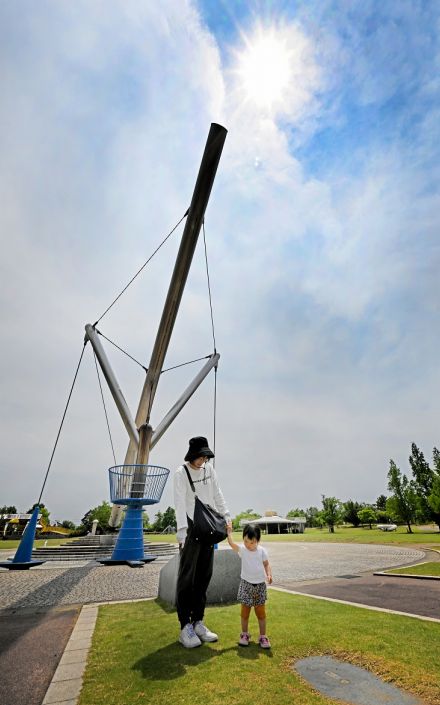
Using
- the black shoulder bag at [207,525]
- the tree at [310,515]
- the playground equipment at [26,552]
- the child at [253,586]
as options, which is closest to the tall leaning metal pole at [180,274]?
the playground equipment at [26,552]

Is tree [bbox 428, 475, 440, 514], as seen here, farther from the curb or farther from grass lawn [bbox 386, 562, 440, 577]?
the curb

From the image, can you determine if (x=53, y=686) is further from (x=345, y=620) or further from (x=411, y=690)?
(x=345, y=620)

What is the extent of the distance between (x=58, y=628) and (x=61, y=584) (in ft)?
16.8

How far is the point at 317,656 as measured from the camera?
134 inches

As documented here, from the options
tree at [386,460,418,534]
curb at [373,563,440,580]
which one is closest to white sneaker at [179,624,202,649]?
curb at [373,563,440,580]

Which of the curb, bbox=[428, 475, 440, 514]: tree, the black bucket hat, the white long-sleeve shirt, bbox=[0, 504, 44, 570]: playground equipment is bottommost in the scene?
the curb

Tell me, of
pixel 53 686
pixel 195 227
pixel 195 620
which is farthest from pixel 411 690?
pixel 195 227

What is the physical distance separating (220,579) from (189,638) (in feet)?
8.48

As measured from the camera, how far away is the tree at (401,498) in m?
41.7

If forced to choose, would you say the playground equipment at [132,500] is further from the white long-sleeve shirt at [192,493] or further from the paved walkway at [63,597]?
the white long-sleeve shirt at [192,493]

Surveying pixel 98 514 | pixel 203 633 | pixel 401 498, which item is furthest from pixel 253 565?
pixel 98 514

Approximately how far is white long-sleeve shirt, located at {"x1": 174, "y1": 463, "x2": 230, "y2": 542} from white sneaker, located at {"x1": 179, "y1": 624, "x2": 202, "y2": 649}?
896 mm

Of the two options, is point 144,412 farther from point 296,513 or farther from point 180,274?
point 296,513

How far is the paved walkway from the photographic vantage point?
335 centimetres
